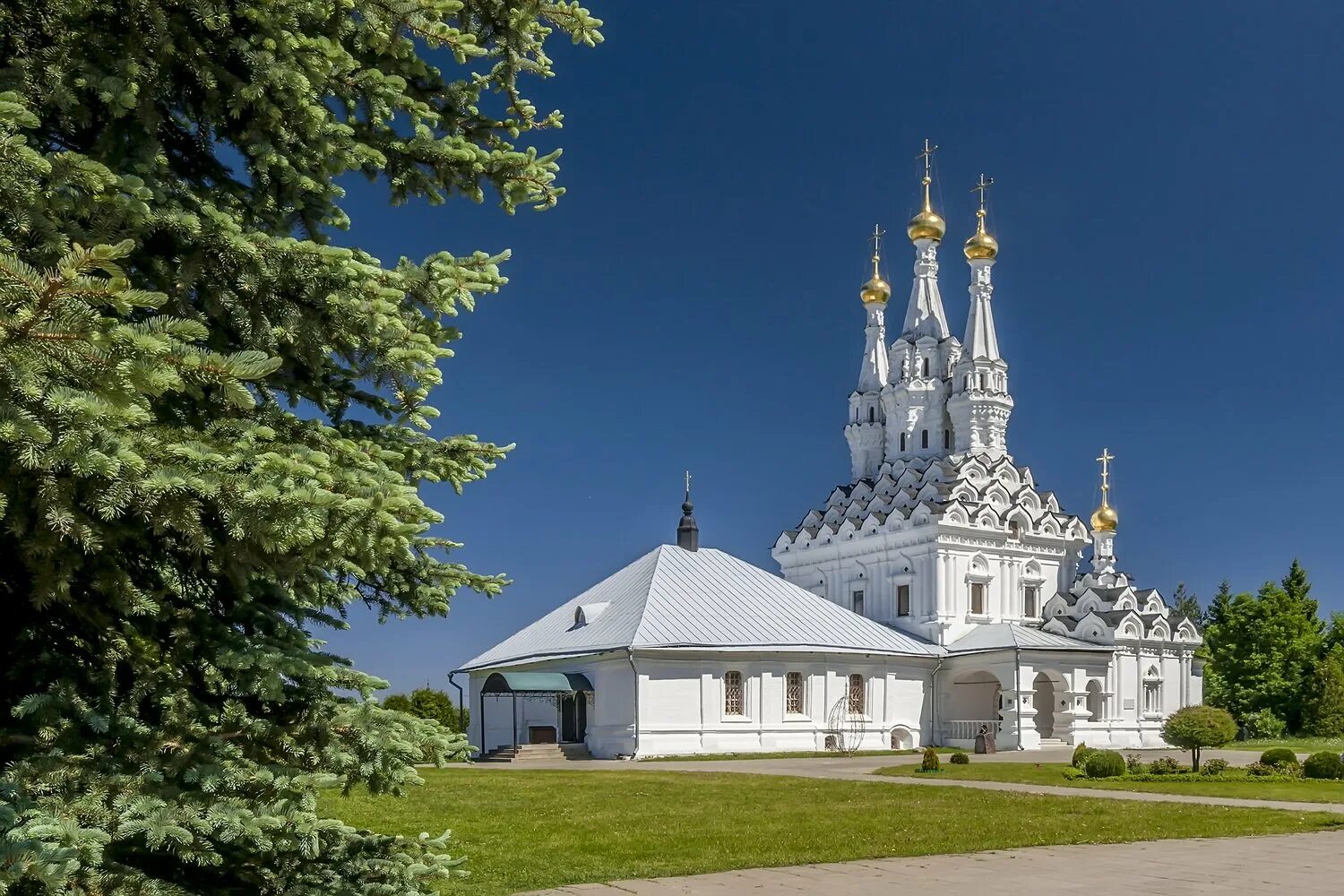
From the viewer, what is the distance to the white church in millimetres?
35406

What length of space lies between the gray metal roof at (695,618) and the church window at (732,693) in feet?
3.58

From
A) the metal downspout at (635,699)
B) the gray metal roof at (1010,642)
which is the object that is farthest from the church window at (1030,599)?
the metal downspout at (635,699)

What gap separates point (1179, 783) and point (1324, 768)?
4.35 meters

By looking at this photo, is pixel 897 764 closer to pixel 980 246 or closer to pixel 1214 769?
pixel 1214 769

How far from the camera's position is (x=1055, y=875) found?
10352mm

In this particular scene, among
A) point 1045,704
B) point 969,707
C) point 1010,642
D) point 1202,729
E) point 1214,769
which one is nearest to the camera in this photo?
point 1214,769

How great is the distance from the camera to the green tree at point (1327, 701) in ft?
186

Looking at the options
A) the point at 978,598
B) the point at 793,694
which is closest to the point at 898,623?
the point at 978,598

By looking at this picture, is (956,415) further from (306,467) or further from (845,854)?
(306,467)

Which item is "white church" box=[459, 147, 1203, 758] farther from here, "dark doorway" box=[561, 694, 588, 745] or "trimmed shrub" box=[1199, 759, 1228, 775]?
"trimmed shrub" box=[1199, 759, 1228, 775]

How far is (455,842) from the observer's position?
12.0 meters

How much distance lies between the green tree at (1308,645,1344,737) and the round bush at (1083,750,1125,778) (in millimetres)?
36881

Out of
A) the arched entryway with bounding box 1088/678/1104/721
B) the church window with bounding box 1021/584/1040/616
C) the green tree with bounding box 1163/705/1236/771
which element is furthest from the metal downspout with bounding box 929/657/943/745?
the green tree with bounding box 1163/705/1236/771

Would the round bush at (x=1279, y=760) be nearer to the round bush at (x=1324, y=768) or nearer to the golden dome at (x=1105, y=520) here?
the round bush at (x=1324, y=768)
